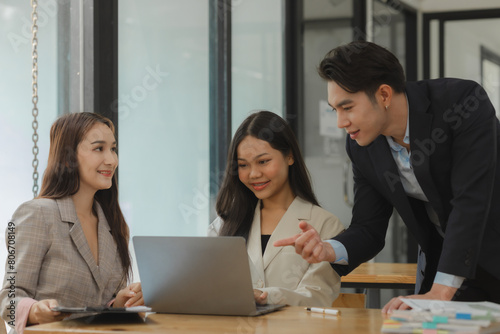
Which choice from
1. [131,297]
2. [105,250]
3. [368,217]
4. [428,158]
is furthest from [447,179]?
[105,250]

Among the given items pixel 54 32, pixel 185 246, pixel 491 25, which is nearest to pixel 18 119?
pixel 54 32

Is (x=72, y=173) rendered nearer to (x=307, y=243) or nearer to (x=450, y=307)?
(x=307, y=243)

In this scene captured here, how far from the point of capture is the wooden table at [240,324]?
1.61 m

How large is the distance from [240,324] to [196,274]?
18cm

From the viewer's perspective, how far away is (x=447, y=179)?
6.81 ft

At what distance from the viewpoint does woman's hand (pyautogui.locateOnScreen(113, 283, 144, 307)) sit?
2.02 m

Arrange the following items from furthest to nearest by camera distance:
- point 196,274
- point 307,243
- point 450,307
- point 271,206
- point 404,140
Answer: point 271,206, point 404,140, point 307,243, point 196,274, point 450,307

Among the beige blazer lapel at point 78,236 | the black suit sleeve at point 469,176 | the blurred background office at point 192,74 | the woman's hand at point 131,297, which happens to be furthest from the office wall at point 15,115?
the black suit sleeve at point 469,176

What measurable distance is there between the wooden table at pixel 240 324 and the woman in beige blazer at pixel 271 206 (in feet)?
1.67

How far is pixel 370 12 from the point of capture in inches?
249

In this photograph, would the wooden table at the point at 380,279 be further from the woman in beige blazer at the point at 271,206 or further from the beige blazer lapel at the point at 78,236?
the beige blazer lapel at the point at 78,236

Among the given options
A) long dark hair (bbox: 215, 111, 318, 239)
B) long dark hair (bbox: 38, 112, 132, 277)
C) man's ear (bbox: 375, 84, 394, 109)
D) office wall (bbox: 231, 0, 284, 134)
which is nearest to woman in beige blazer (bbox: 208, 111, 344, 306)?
long dark hair (bbox: 215, 111, 318, 239)

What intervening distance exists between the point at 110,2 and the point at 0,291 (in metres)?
1.52

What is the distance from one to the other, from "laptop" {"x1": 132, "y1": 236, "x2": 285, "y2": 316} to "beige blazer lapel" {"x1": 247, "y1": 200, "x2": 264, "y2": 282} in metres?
0.52
